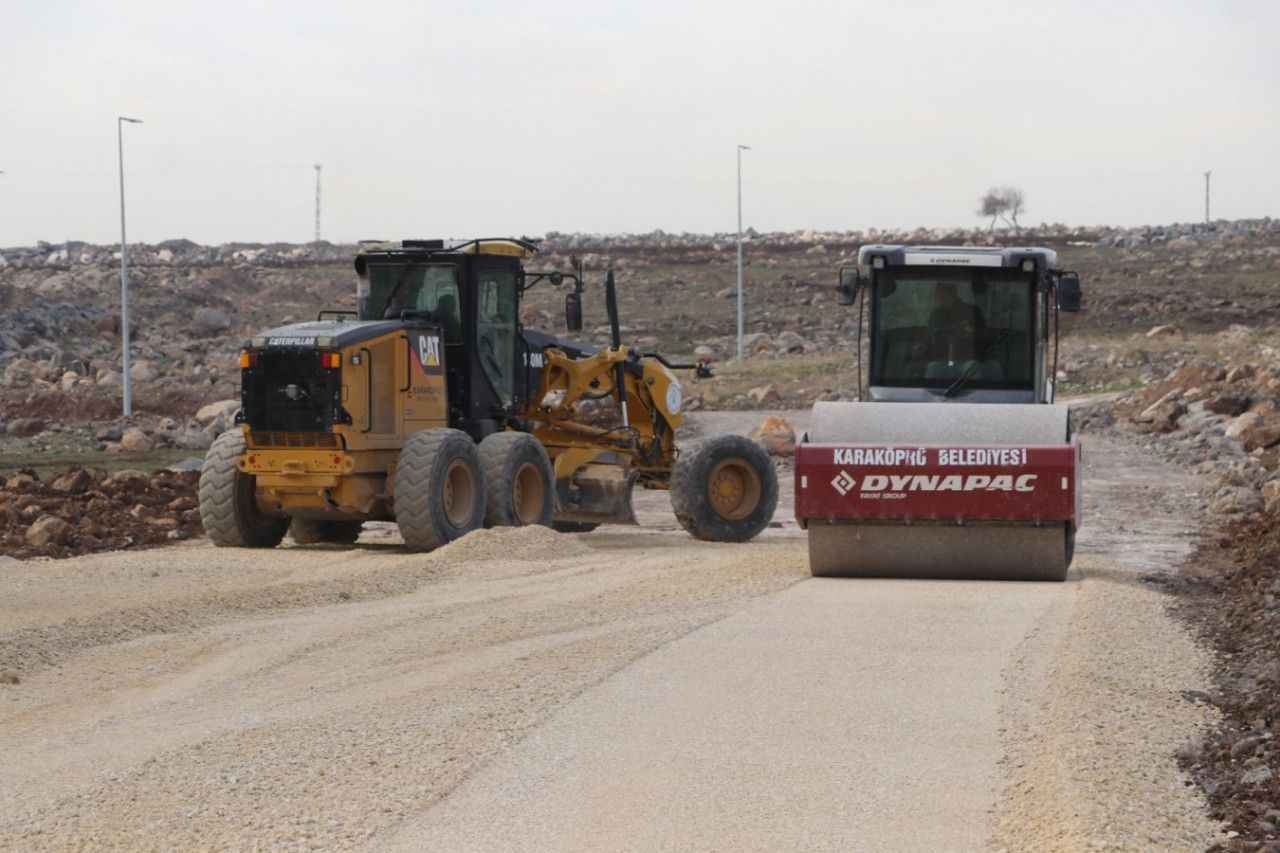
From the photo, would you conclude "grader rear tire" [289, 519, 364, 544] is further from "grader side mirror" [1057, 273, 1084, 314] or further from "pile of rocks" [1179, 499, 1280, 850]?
"pile of rocks" [1179, 499, 1280, 850]

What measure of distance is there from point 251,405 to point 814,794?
10142 millimetres

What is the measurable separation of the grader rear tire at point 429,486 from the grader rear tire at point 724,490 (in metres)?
2.53

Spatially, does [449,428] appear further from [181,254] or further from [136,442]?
[181,254]

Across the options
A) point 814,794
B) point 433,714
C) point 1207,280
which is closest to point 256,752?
point 433,714

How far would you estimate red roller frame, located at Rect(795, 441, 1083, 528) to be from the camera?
14.0 metres

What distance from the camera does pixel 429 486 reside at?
16484 mm

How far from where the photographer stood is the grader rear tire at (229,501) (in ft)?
56.8

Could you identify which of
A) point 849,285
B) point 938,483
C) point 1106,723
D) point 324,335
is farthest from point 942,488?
point 324,335

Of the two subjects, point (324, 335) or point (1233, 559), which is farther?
point (1233, 559)

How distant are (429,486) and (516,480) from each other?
140 centimetres

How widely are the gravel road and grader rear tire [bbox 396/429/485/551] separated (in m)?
1.33

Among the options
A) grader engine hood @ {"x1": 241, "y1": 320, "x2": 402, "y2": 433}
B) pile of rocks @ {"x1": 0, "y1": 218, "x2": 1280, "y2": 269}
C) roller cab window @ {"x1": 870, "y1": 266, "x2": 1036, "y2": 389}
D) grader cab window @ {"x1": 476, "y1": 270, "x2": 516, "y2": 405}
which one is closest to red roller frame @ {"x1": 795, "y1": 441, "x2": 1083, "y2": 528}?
→ roller cab window @ {"x1": 870, "y1": 266, "x2": 1036, "y2": 389}

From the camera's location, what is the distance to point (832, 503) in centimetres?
1431

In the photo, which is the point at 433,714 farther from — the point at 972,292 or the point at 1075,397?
the point at 1075,397
